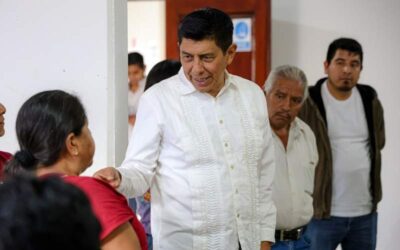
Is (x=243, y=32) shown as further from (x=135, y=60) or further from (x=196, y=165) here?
(x=196, y=165)

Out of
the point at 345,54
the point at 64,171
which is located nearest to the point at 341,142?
the point at 345,54

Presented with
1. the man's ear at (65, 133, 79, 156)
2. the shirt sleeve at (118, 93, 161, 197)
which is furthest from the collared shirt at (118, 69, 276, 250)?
the man's ear at (65, 133, 79, 156)

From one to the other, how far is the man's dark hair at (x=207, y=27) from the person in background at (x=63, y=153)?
0.62m

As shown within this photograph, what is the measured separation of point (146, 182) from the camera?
6.06 ft

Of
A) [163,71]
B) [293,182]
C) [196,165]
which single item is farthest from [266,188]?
[163,71]

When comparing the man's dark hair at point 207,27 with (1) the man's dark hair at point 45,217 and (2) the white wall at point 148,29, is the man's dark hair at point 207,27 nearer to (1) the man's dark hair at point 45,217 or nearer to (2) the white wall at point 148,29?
(1) the man's dark hair at point 45,217

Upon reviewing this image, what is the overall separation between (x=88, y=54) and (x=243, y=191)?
0.75m

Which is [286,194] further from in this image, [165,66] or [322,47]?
[322,47]

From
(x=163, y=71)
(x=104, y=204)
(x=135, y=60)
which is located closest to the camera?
(x=104, y=204)

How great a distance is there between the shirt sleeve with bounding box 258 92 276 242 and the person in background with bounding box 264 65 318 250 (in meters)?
0.38

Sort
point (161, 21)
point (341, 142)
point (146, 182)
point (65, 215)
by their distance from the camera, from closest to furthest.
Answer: point (65, 215)
point (146, 182)
point (341, 142)
point (161, 21)

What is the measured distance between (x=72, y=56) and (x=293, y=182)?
3.43 feet

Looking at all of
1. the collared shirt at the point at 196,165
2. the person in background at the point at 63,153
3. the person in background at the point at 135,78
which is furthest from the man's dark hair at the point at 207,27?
the person in background at the point at 135,78

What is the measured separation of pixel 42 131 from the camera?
4.26ft
